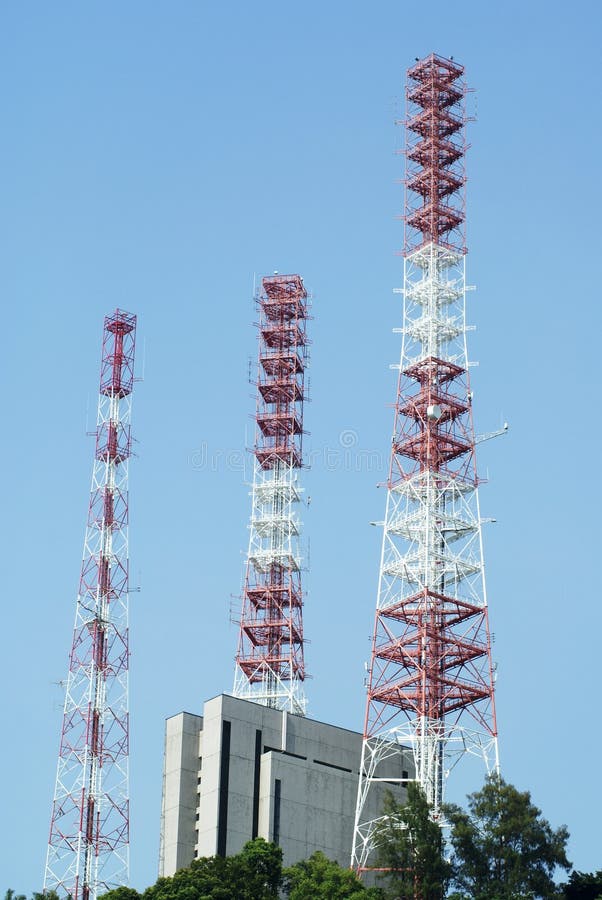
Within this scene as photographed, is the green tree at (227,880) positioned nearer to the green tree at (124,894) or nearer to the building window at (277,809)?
the green tree at (124,894)

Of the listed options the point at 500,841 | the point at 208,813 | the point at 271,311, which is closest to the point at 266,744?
the point at 208,813

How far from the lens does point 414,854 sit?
103 metres

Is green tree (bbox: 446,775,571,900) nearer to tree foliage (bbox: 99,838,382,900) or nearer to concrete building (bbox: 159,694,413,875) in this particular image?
tree foliage (bbox: 99,838,382,900)

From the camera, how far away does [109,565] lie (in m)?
135

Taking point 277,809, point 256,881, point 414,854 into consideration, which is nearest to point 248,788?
point 277,809

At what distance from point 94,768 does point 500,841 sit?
36055 mm

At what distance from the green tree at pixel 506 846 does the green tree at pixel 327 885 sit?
16.4ft

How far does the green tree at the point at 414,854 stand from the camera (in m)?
102

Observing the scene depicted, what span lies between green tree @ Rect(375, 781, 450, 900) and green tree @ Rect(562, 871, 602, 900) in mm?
9113

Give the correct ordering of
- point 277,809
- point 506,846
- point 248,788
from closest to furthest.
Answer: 1. point 506,846
2. point 277,809
3. point 248,788

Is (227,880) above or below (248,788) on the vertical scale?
below

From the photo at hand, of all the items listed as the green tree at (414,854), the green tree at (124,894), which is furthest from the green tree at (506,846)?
the green tree at (124,894)

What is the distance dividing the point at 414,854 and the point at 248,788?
63.4 ft

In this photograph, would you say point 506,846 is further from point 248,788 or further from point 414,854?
point 248,788
